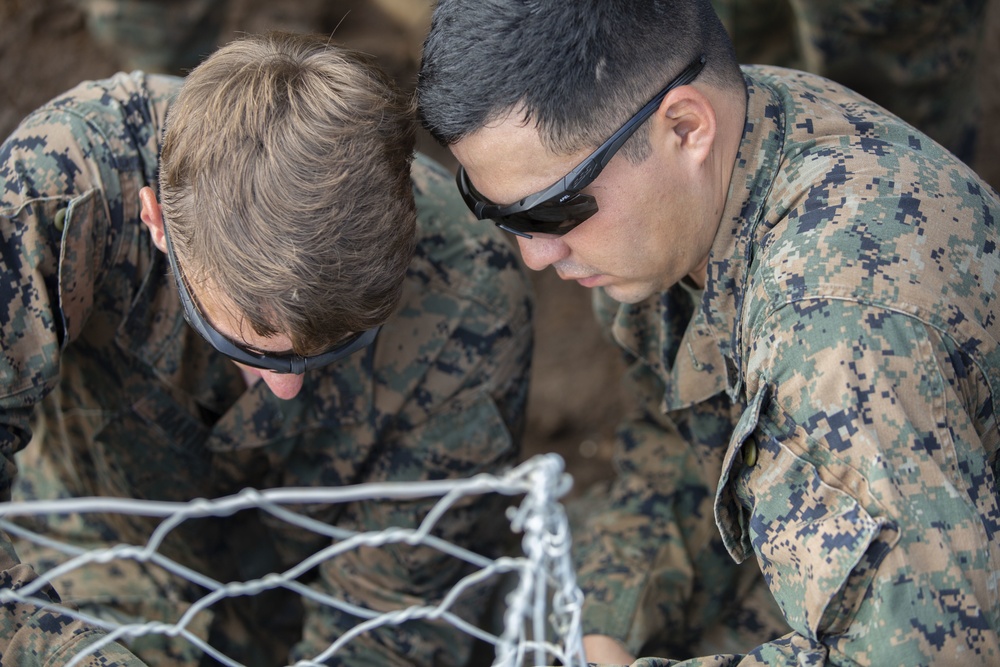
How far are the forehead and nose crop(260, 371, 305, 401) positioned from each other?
0.52 m

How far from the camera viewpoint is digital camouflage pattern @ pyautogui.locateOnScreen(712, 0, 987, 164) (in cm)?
316

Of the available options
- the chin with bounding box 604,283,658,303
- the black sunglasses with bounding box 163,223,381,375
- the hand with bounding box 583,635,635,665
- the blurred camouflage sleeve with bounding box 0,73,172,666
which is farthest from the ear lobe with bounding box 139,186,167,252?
the hand with bounding box 583,635,635,665

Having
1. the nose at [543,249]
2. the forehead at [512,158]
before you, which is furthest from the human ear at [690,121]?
the nose at [543,249]

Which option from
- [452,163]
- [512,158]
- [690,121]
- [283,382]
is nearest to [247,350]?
[283,382]

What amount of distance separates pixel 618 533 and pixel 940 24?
189cm

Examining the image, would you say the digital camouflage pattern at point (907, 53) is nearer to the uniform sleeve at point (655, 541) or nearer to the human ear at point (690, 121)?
the uniform sleeve at point (655, 541)

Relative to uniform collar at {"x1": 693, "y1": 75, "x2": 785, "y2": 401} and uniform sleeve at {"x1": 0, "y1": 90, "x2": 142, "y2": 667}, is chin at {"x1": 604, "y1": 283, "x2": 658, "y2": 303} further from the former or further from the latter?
uniform sleeve at {"x1": 0, "y1": 90, "x2": 142, "y2": 667}

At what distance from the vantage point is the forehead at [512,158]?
171 centimetres

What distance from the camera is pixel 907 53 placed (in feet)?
10.8

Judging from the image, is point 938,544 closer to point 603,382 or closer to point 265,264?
point 265,264

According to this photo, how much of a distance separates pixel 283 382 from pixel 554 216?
0.60 meters

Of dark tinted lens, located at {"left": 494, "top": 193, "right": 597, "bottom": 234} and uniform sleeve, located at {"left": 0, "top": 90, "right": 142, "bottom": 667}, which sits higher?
uniform sleeve, located at {"left": 0, "top": 90, "right": 142, "bottom": 667}

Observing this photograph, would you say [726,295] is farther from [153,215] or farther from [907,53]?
[907,53]

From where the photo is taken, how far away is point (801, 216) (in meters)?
1.74
